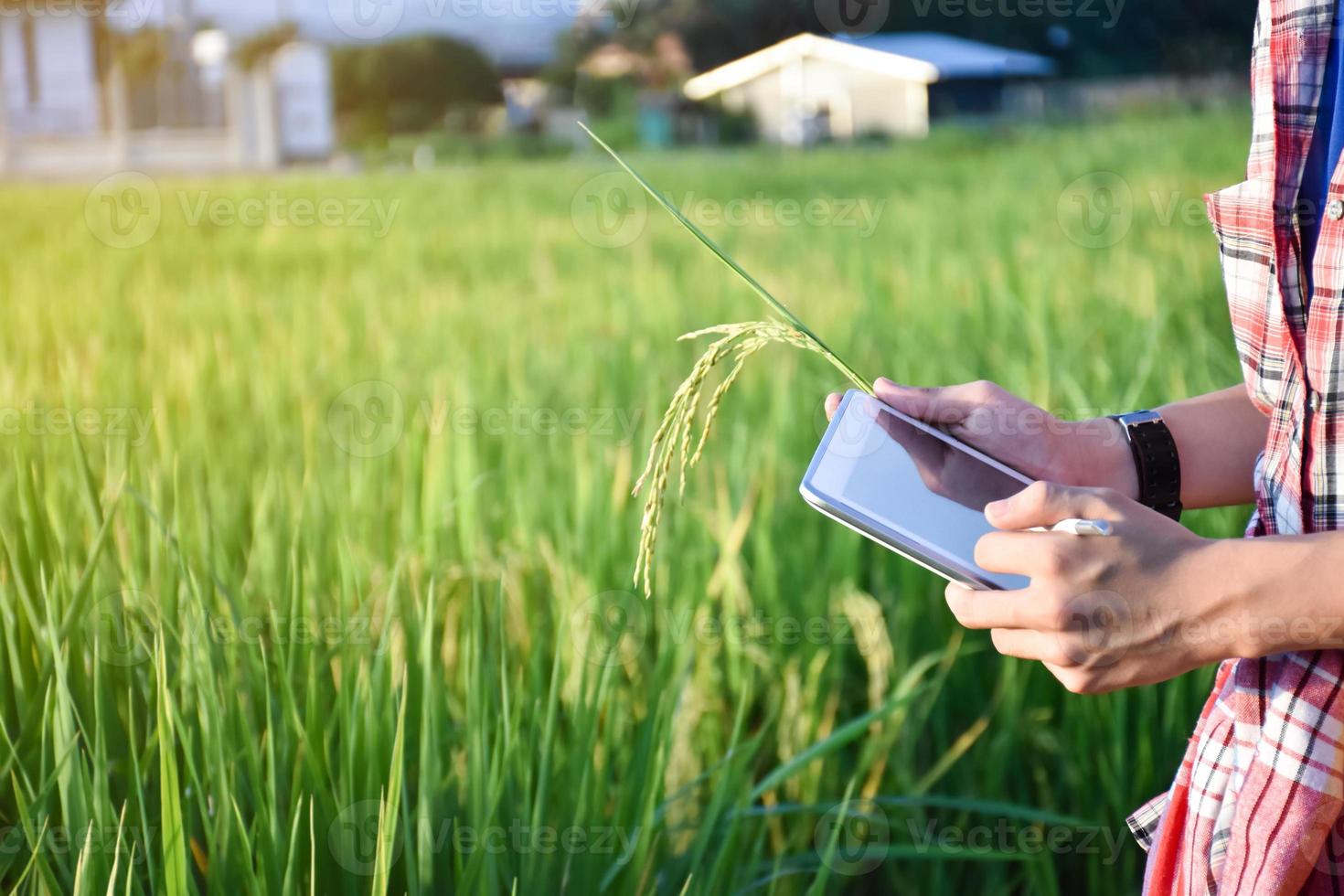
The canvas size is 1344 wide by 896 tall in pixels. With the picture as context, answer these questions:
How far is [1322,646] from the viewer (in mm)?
596

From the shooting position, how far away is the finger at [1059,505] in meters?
0.61

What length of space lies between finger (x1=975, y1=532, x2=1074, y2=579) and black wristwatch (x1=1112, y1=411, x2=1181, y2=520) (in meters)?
0.24

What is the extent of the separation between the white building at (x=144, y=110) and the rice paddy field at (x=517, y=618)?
712 inches

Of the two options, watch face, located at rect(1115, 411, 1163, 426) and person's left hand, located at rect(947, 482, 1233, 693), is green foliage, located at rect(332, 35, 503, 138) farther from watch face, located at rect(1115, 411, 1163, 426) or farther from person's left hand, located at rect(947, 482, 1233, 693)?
person's left hand, located at rect(947, 482, 1233, 693)

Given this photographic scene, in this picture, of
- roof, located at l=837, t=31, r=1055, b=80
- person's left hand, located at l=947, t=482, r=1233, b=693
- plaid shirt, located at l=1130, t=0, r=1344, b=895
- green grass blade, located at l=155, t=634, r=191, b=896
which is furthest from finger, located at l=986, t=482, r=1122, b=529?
roof, located at l=837, t=31, r=1055, b=80

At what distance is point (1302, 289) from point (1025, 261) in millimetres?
3439

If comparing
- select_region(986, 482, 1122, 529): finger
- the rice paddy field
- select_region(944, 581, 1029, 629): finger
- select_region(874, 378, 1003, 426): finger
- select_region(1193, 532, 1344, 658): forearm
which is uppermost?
select_region(874, 378, 1003, 426): finger

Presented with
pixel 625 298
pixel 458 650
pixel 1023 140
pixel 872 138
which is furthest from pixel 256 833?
pixel 872 138

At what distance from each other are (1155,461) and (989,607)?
27 cm

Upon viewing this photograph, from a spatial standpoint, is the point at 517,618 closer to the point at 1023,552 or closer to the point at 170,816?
the point at 170,816

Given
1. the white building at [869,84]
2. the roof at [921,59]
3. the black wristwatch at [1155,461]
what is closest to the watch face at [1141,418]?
the black wristwatch at [1155,461]

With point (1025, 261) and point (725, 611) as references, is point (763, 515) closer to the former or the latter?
point (725, 611)

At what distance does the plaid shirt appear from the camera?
2.02 ft

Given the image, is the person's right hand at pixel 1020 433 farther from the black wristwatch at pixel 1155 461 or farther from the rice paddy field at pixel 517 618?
the rice paddy field at pixel 517 618
